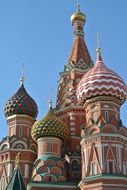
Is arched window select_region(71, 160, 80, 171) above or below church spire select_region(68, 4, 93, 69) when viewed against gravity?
below

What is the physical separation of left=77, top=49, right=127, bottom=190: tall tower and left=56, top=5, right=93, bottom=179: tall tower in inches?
108

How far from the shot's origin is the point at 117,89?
29109 mm

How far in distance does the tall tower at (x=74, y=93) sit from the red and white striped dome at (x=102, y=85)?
3.03 meters

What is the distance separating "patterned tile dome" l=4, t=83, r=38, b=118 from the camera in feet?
108

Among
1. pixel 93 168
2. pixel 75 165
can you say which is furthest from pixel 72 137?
pixel 93 168

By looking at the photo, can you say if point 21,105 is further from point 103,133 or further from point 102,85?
point 103,133

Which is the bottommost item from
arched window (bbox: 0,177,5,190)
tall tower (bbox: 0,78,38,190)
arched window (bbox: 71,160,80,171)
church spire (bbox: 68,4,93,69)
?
arched window (bbox: 0,177,5,190)

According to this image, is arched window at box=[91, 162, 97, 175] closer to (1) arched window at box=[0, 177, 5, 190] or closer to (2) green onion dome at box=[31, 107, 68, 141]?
(2) green onion dome at box=[31, 107, 68, 141]

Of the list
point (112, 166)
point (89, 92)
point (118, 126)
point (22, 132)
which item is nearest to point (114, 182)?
point (112, 166)

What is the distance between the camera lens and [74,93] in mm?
33656

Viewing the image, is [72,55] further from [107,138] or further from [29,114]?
[107,138]

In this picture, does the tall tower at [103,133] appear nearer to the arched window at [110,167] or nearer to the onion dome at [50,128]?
the arched window at [110,167]

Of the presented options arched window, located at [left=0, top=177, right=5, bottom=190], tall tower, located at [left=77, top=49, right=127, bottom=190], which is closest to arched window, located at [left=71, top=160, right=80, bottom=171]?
tall tower, located at [left=77, top=49, right=127, bottom=190]

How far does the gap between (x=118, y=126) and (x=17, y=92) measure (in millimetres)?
8891
